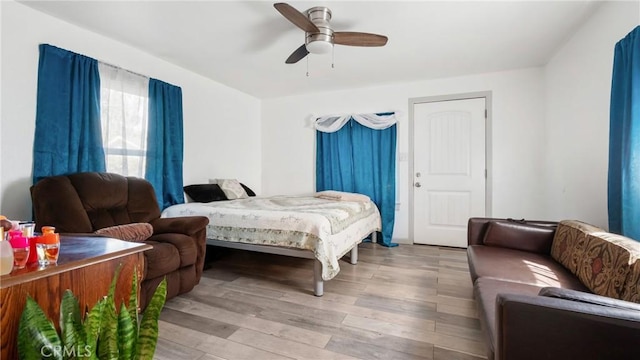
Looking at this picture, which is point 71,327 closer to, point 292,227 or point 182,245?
point 182,245

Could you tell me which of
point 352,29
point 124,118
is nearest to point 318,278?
point 352,29

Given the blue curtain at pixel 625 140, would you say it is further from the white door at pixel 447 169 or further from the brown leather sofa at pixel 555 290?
the white door at pixel 447 169

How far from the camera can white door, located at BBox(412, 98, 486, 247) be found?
3.72 m

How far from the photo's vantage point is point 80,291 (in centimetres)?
90

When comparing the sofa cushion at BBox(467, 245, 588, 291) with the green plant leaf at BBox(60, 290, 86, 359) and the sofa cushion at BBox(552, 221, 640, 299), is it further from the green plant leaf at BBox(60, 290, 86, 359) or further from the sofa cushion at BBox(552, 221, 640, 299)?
the green plant leaf at BBox(60, 290, 86, 359)

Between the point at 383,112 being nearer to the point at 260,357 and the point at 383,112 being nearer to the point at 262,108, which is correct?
the point at 262,108

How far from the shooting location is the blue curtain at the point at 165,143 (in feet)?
10.1

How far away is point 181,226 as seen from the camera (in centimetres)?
238

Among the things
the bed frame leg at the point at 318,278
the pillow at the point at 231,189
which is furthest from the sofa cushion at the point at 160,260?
the pillow at the point at 231,189

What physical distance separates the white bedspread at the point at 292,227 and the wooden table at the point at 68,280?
1.36 m

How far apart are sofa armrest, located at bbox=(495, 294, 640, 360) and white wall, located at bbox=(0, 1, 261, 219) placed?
3.18m

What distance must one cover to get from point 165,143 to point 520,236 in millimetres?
3600

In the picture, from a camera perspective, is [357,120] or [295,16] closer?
[295,16]

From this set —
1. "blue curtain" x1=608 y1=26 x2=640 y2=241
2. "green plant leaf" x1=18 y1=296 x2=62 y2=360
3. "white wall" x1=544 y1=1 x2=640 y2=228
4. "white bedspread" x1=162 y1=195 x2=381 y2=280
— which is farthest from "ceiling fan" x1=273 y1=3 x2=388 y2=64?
"green plant leaf" x1=18 y1=296 x2=62 y2=360
